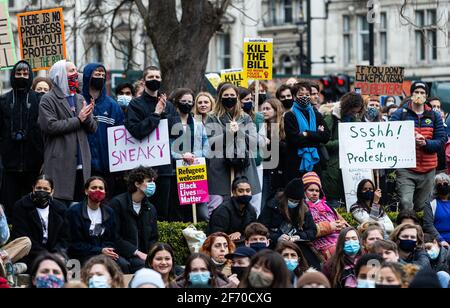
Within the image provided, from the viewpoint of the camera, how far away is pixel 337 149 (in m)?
19.2

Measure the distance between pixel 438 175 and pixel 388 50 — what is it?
44000mm

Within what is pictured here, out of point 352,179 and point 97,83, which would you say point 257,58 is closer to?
point 352,179

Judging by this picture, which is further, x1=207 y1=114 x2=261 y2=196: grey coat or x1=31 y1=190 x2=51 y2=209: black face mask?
x1=207 y1=114 x2=261 y2=196: grey coat

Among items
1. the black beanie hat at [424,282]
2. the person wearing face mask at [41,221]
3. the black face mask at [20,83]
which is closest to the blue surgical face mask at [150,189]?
the person wearing face mask at [41,221]

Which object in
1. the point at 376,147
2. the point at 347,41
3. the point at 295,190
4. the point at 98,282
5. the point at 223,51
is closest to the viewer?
the point at 98,282

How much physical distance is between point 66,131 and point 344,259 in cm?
325

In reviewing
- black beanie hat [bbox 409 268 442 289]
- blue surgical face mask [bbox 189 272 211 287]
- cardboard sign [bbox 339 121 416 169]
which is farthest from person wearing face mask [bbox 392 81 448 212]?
black beanie hat [bbox 409 268 442 289]

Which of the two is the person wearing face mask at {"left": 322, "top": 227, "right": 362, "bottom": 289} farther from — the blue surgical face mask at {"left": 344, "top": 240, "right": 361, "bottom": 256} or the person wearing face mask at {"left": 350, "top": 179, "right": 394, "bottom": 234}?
the person wearing face mask at {"left": 350, "top": 179, "right": 394, "bottom": 234}

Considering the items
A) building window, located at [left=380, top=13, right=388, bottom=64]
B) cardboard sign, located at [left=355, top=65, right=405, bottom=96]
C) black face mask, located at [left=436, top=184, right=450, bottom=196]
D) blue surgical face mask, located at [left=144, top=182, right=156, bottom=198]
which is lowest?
black face mask, located at [left=436, top=184, right=450, bottom=196]

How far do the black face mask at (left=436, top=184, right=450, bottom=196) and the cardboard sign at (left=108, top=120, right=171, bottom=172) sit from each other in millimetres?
3132

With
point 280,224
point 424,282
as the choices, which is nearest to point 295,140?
point 280,224

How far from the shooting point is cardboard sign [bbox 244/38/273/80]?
19.7m

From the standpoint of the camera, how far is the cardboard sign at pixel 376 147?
18.8m
